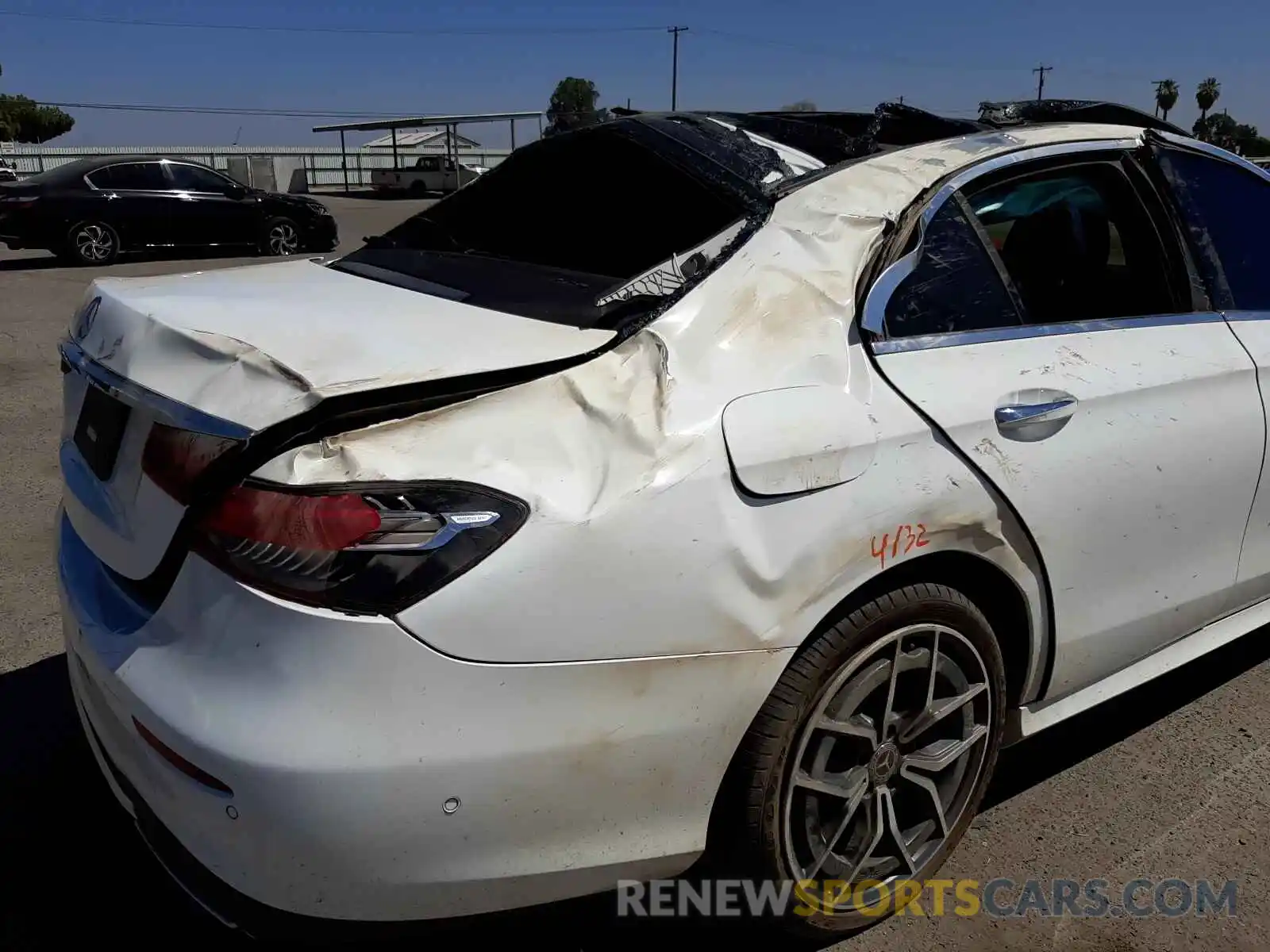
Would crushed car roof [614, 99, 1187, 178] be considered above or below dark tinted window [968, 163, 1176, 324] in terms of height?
above

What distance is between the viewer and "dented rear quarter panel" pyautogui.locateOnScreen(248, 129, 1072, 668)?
5.37ft

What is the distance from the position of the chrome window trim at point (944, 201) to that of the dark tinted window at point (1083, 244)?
6cm

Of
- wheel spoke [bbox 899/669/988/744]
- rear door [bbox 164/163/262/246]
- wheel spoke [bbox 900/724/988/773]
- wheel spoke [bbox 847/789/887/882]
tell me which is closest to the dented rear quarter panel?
wheel spoke [bbox 899/669/988/744]

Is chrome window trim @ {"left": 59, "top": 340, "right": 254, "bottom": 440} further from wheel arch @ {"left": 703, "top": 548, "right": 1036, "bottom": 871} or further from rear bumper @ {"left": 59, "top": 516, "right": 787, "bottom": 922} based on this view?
wheel arch @ {"left": 703, "top": 548, "right": 1036, "bottom": 871}

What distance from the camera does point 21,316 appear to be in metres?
9.93

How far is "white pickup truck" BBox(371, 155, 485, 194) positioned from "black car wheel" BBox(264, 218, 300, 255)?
81.5ft

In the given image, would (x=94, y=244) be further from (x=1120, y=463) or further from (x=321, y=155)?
(x=321, y=155)

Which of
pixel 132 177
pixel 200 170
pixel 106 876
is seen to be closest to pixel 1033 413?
pixel 106 876

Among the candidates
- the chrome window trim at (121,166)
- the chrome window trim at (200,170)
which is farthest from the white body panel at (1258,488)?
the chrome window trim at (200,170)

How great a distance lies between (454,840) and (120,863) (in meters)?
1.25

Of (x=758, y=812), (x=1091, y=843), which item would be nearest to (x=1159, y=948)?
(x=1091, y=843)

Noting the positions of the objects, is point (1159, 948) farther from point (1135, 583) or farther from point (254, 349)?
point (254, 349)

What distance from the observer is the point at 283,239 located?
1598cm

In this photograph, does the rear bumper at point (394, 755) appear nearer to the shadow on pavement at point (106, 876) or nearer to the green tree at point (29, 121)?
the shadow on pavement at point (106, 876)
